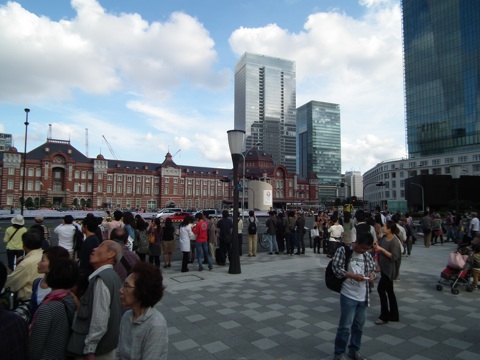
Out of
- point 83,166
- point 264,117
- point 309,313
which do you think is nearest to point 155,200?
point 83,166

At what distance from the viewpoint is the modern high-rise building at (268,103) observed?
5812 inches

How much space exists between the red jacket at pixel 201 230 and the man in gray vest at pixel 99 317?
7.67 metres

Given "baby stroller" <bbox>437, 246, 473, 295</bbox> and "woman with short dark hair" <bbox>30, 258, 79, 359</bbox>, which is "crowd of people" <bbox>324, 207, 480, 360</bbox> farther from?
"woman with short dark hair" <bbox>30, 258, 79, 359</bbox>

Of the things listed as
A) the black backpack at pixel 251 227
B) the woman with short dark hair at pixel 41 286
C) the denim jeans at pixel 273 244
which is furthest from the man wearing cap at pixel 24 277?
the denim jeans at pixel 273 244

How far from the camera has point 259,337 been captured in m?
5.30

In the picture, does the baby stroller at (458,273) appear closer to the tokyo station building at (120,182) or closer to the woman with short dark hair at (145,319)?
the woman with short dark hair at (145,319)

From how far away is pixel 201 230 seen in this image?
10898 mm

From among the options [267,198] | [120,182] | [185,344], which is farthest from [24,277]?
[120,182]

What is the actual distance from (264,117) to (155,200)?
255ft

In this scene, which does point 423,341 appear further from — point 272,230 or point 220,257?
point 272,230

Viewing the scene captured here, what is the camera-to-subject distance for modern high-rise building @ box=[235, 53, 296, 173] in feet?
484

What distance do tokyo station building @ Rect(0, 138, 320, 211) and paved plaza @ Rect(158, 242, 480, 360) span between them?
2269 inches

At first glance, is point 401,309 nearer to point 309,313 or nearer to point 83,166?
point 309,313

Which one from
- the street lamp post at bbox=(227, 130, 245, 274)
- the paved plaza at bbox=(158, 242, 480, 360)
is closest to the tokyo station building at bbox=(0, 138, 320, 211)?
the street lamp post at bbox=(227, 130, 245, 274)
